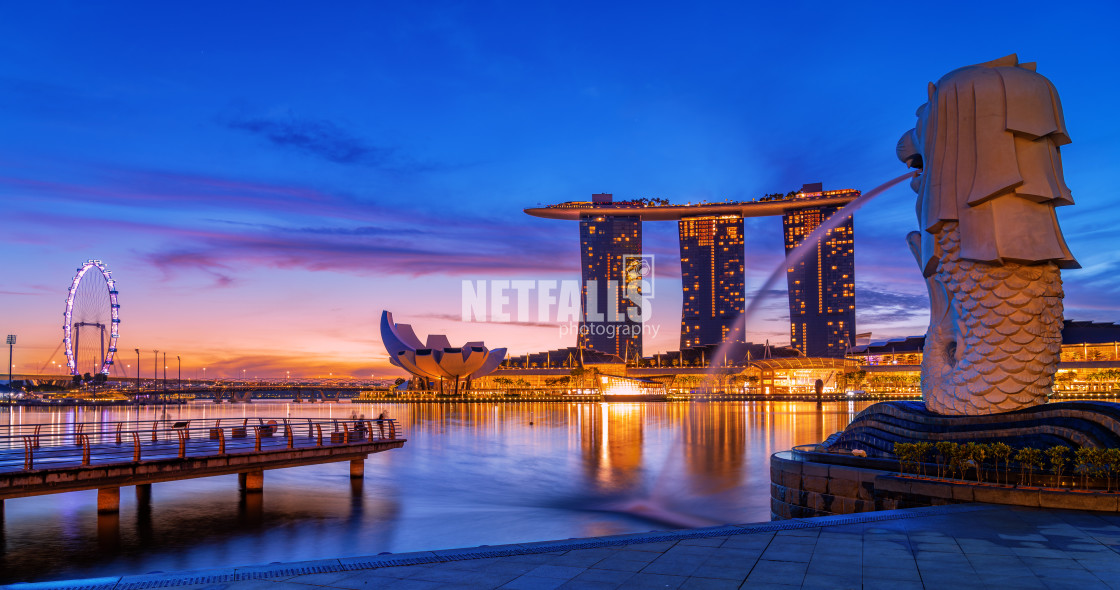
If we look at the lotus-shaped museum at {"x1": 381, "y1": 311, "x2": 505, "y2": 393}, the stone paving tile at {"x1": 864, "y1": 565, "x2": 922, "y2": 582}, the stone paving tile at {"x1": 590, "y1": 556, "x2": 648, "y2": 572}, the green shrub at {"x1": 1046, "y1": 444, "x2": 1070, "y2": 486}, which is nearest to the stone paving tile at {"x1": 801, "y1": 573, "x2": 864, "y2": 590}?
the stone paving tile at {"x1": 864, "y1": 565, "x2": 922, "y2": 582}

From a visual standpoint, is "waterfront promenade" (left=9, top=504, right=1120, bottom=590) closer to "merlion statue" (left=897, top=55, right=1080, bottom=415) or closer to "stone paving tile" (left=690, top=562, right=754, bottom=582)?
"stone paving tile" (left=690, top=562, right=754, bottom=582)

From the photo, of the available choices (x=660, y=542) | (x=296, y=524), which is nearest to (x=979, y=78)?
(x=660, y=542)

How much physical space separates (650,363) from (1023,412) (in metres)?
173

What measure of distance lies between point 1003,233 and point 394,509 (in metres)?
17.0

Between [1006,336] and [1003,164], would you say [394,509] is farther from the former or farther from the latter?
[1003,164]

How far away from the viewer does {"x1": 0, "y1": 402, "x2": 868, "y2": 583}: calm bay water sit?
Answer: 16094mm

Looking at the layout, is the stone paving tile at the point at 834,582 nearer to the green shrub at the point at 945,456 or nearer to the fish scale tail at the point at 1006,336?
the green shrub at the point at 945,456

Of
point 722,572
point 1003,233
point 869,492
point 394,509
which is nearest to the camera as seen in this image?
point 722,572

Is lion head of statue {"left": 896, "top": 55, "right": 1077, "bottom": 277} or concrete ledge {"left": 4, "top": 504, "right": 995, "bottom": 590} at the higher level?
lion head of statue {"left": 896, "top": 55, "right": 1077, "bottom": 277}

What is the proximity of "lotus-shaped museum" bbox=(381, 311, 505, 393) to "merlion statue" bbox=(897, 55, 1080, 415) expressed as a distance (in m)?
103

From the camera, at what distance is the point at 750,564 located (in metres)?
7.95

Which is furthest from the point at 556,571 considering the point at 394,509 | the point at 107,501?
the point at 394,509

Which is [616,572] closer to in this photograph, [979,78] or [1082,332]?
[979,78]

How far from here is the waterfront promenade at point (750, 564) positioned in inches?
287
